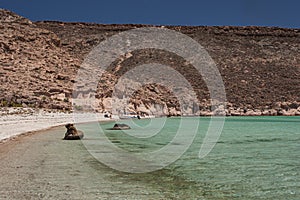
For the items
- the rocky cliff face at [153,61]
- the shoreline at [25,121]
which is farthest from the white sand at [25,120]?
the rocky cliff face at [153,61]

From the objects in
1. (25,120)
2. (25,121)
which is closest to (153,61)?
(25,120)

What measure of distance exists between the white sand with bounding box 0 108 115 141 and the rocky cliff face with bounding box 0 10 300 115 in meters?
5.82

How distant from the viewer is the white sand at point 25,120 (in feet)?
53.4

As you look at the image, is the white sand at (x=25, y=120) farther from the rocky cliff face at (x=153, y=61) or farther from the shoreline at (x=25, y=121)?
the rocky cliff face at (x=153, y=61)

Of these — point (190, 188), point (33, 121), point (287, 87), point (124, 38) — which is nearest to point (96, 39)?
point (124, 38)

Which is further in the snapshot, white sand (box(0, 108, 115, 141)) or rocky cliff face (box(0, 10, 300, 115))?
rocky cliff face (box(0, 10, 300, 115))

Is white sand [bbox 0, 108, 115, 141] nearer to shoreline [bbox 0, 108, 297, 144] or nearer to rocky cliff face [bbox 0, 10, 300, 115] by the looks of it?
shoreline [bbox 0, 108, 297, 144]

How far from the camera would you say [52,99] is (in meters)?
43.1

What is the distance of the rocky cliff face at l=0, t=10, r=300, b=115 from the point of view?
151 ft

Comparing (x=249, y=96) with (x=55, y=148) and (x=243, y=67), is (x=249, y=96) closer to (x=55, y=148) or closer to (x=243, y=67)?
(x=243, y=67)

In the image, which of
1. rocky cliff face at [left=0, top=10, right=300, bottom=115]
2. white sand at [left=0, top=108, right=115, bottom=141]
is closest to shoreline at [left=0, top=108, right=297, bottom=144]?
white sand at [left=0, top=108, right=115, bottom=141]

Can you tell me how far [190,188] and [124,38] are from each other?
8035 cm

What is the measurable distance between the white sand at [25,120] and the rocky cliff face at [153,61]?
5.82 meters

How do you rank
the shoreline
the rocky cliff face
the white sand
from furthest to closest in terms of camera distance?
the rocky cliff face, the white sand, the shoreline
